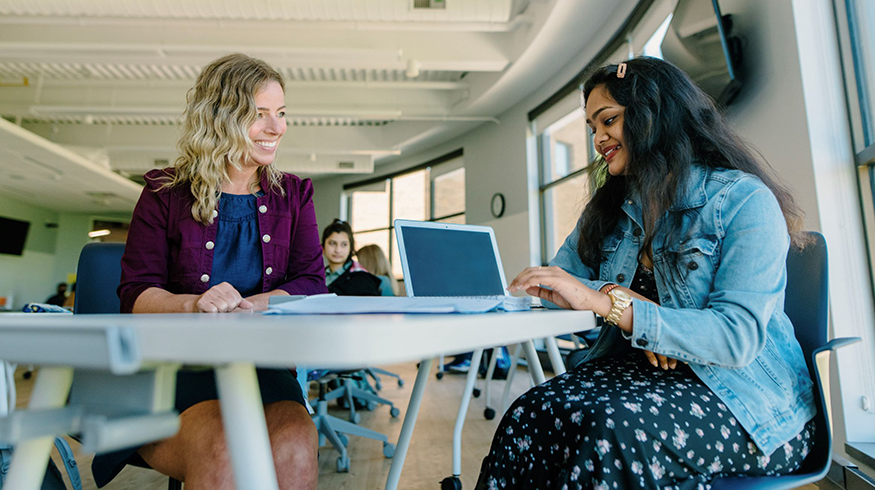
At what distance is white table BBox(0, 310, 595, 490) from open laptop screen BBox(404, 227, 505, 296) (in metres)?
0.98

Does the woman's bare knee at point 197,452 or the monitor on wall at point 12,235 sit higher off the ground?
the monitor on wall at point 12,235

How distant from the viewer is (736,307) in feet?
2.77

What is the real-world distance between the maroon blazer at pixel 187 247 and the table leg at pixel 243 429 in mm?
739

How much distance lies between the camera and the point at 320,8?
3.90 m

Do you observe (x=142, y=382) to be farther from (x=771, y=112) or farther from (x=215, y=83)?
(x=771, y=112)

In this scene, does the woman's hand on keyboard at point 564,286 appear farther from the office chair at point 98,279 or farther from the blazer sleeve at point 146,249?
the office chair at point 98,279

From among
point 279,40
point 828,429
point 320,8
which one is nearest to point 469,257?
point 828,429

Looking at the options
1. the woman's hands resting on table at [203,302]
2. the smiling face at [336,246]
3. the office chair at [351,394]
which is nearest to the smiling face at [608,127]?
the woman's hands resting on table at [203,302]

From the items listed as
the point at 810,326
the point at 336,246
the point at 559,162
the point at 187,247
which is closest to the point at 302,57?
the point at 336,246

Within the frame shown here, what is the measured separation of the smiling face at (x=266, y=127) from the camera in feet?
4.13

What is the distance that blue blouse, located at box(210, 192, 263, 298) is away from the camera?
118 centimetres

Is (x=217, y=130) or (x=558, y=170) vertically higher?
(x=558, y=170)

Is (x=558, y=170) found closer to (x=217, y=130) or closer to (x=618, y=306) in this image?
(x=217, y=130)

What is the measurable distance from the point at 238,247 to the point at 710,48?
7.91 ft
